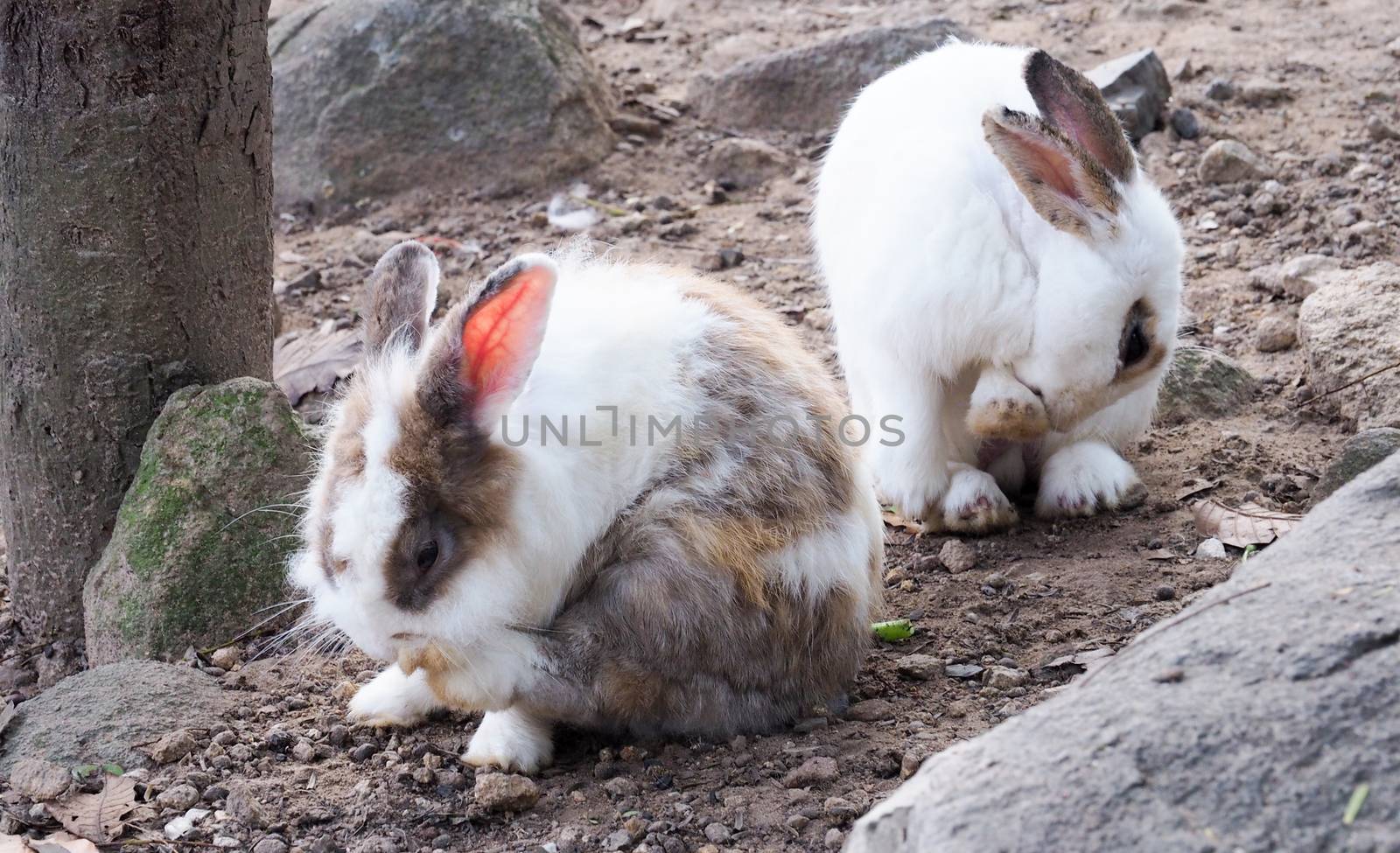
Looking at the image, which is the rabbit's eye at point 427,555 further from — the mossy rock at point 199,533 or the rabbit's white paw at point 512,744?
the mossy rock at point 199,533

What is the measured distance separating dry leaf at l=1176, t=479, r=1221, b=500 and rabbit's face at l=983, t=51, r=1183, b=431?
702mm

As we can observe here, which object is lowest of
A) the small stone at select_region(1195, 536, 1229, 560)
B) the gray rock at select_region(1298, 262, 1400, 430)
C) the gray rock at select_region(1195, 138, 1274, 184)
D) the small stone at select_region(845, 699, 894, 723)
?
the small stone at select_region(1195, 536, 1229, 560)

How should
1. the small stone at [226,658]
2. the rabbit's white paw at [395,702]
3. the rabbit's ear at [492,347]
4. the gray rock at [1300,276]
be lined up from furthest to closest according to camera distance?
the gray rock at [1300,276], the small stone at [226,658], the rabbit's white paw at [395,702], the rabbit's ear at [492,347]

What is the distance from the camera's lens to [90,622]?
4.09 m

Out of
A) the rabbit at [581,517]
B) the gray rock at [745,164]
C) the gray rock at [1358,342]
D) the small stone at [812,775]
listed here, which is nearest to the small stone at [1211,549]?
the gray rock at [1358,342]

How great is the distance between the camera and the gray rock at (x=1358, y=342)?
4891 mm

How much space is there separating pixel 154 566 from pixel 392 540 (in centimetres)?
126

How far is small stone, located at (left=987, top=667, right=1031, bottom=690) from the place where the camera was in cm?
362

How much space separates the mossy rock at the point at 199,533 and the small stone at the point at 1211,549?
8.89 ft

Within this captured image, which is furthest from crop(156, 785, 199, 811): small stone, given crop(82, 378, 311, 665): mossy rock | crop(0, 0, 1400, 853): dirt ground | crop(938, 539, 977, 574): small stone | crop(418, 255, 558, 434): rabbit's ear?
crop(938, 539, 977, 574): small stone

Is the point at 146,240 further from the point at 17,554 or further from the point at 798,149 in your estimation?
the point at 798,149

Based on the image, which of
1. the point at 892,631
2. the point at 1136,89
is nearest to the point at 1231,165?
the point at 1136,89

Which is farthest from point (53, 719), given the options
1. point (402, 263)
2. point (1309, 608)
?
point (1309, 608)

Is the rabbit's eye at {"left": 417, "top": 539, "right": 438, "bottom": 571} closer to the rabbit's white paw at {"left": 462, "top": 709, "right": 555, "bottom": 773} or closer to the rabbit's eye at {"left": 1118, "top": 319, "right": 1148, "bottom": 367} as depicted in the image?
the rabbit's white paw at {"left": 462, "top": 709, "right": 555, "bottom": 773}
